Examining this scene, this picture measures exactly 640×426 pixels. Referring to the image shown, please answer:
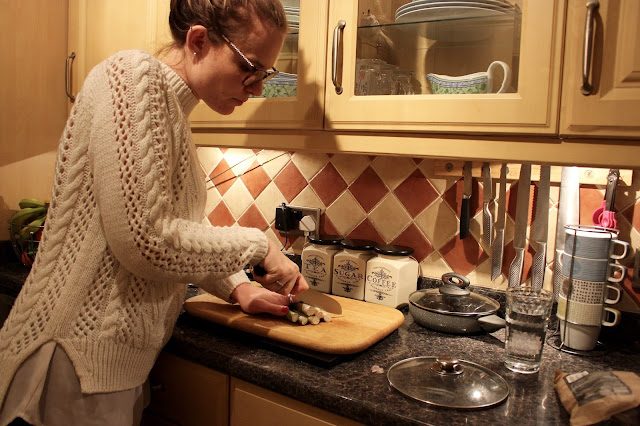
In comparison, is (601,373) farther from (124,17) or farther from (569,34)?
(124,17)

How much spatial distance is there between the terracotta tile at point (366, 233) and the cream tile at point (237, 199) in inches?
16.6

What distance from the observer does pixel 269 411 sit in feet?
3.49

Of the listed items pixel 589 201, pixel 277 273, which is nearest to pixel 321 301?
pixel 277 273

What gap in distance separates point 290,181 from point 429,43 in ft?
2.31

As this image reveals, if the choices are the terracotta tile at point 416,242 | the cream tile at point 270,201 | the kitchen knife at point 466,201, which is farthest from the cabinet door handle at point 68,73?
the kitchen knife at point 466,201

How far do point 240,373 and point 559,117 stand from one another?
0.80 metres

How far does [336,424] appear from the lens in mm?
974

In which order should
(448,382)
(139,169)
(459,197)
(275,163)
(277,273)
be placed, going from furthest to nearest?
(275,163) < (459,197) < (277,273) < (448,382) < (139,169)

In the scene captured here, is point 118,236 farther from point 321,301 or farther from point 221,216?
point 221,216

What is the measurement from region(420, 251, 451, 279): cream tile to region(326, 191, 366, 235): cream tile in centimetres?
24

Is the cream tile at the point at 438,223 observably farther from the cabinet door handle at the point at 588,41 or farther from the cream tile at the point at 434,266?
the cabinet door handle at the point at 588,41

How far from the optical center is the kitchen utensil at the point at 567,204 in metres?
1.28

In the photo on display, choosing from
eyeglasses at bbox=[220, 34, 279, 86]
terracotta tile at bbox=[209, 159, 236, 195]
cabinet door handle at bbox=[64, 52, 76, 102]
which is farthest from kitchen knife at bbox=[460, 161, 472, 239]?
cabinet door handle at bbox=[64, 52, 76, 102]

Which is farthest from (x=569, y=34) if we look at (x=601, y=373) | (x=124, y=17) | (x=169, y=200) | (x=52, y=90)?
(x=52, y=90)
